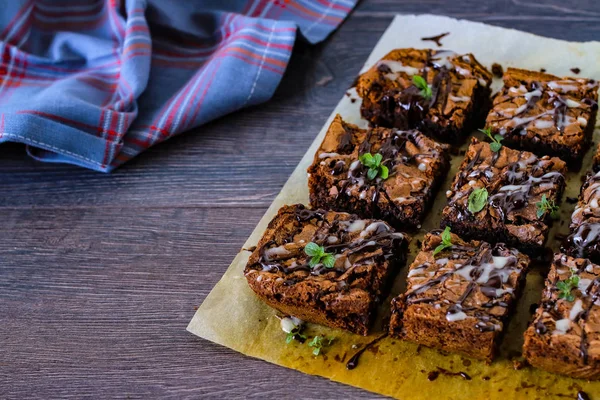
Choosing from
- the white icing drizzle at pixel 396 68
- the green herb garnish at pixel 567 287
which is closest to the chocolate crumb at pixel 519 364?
the green herb garnish at pixel 567 287

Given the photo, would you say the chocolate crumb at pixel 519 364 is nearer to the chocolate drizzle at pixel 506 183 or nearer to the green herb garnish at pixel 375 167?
the chocolate drizzle at pixel 506 183

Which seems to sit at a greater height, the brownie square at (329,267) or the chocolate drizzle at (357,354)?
the brownie square at (329,267)

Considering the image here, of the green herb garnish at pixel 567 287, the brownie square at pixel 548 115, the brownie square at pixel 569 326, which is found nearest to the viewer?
the brownie square at pixel 569 326

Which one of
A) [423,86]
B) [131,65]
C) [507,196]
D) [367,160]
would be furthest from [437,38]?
[131,65]

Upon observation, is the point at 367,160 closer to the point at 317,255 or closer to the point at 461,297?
the point at 317,255

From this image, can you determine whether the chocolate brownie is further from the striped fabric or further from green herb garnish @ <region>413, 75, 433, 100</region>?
the striped fabric
